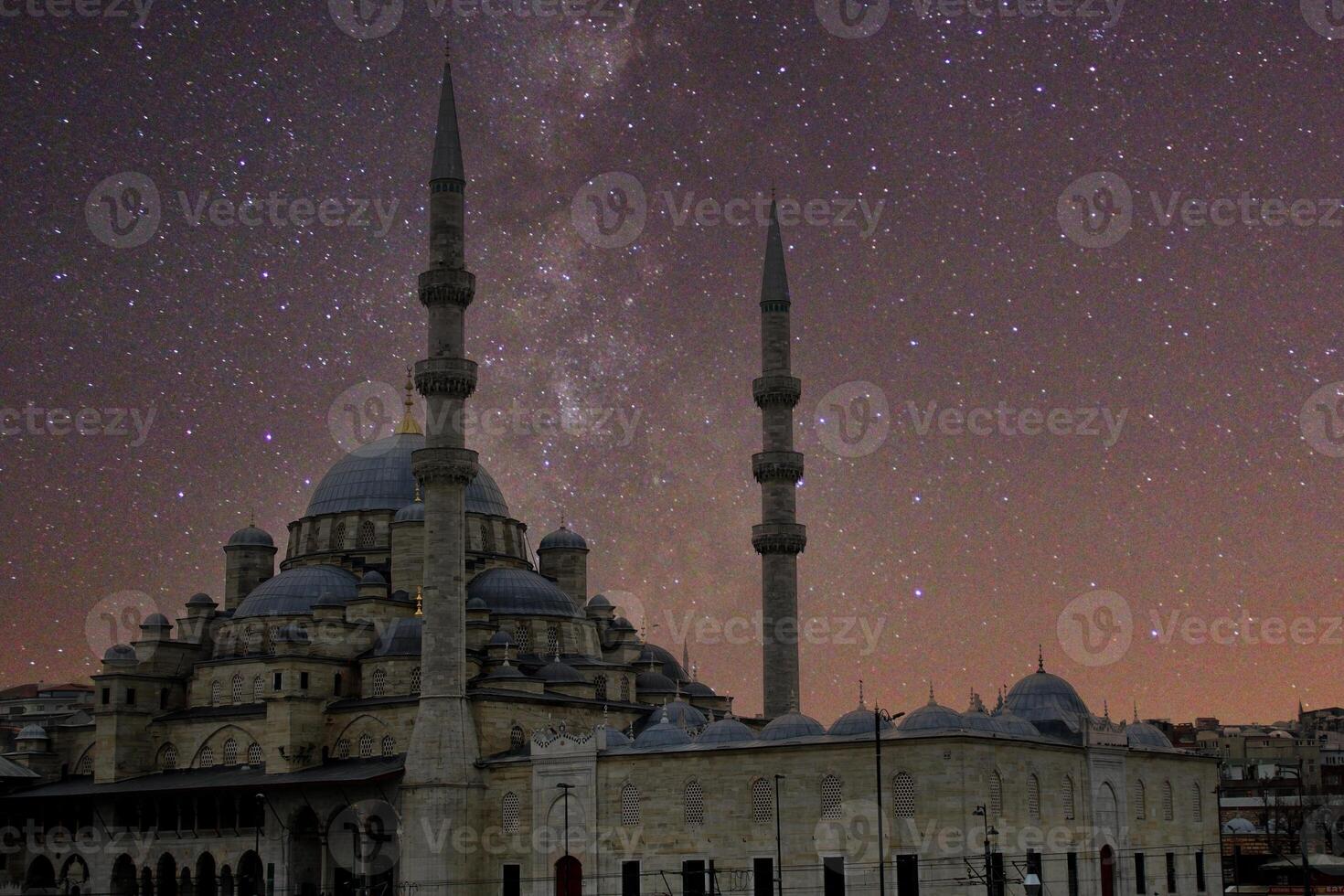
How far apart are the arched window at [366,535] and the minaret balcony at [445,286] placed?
12986 mm

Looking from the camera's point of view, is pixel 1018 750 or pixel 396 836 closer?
pixel 1018 750

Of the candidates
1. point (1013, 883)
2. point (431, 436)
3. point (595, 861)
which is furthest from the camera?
point (431, 436)

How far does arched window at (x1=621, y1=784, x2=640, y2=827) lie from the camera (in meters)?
47.4

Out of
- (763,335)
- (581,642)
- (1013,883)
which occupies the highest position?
(763,335)

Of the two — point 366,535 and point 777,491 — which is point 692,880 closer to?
point 777,491

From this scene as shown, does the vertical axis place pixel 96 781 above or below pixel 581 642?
below

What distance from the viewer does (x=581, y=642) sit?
58.8 m

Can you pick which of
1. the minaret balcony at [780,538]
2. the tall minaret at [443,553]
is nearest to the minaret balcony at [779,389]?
the minaret balcony at [780,538]

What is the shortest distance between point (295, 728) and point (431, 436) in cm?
1054

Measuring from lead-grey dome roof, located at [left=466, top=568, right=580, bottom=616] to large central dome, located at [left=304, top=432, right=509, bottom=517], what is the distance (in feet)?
12.3

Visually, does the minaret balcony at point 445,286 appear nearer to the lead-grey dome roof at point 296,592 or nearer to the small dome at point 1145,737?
the lead-grey dome roof at point 296,592

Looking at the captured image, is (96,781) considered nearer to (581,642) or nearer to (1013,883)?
(581,642)

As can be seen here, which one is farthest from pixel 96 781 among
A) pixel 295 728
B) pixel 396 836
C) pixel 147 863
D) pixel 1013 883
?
pixel 1013 883

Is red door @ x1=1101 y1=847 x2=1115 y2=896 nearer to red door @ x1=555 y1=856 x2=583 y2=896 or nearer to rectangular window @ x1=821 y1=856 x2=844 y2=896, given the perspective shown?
rectangular window @ x1=821 y1=856 x2=844 y2=896
